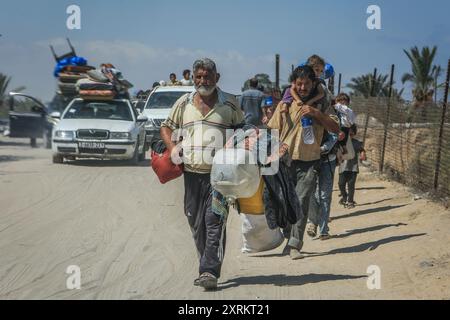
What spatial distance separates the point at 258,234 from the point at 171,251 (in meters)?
1.91

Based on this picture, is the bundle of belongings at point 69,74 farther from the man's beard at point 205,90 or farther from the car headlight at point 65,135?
the man's beard at point 205,90

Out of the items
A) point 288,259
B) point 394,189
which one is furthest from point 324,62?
point 394,189

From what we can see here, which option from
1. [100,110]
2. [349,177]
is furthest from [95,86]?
[349,177]

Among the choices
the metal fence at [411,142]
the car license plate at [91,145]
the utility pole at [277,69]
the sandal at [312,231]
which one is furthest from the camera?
the utility pole at [277,69]

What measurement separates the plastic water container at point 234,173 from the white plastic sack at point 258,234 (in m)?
0.53

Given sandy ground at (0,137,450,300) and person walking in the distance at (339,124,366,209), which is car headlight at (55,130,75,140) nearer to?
sandy ground at (0,137,450,300)

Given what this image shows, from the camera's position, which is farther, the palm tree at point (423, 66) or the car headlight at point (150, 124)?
the palm tree at point (423, 66)

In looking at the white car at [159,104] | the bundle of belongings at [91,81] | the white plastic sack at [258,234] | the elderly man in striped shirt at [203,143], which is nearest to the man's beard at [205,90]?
the elderly man in striped shirt at [203,143]

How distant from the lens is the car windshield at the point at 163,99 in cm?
2220

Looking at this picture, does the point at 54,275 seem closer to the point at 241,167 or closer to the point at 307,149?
the point at 241,167

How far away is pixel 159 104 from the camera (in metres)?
22.5

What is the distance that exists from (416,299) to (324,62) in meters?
3.64

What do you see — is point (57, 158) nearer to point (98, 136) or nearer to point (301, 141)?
point (98, 136)
